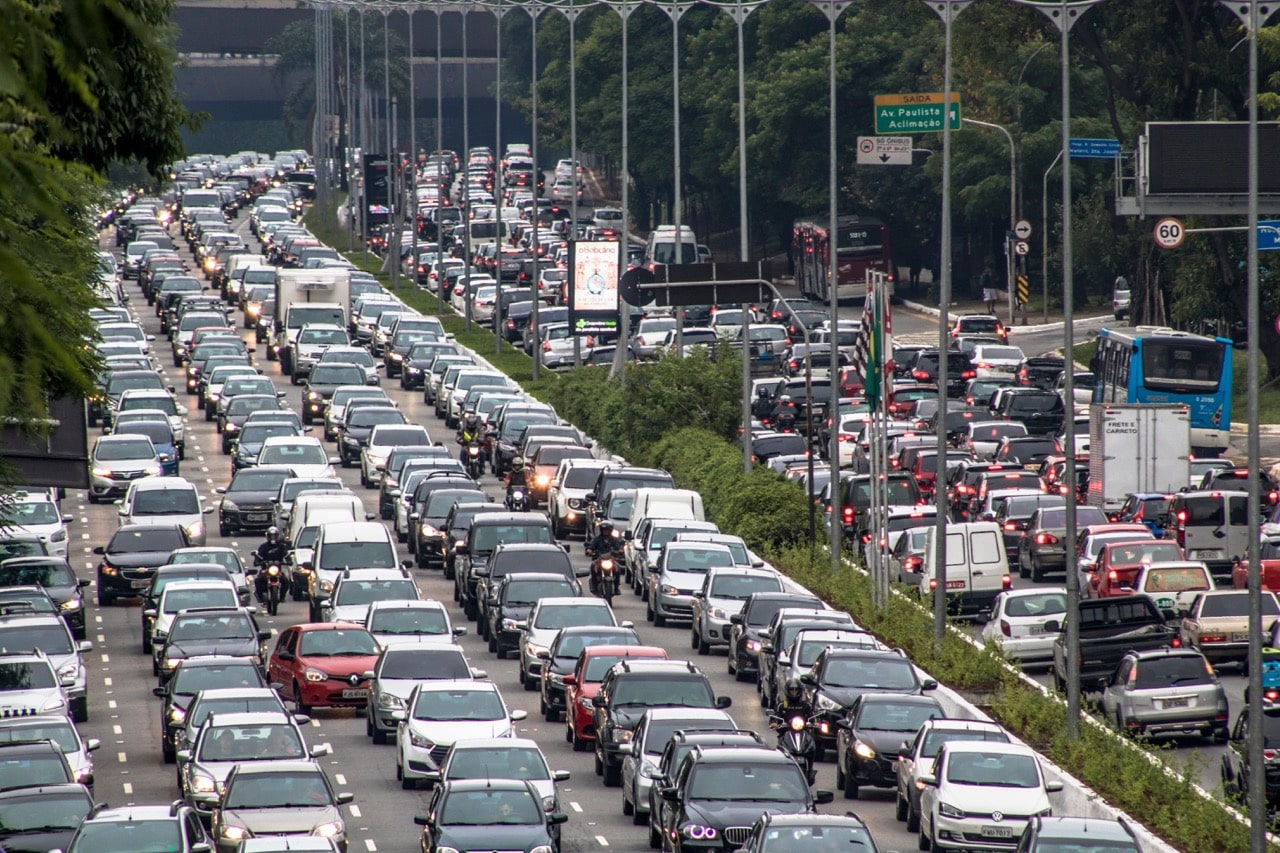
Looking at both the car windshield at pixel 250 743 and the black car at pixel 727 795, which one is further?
the car windshield at pixel 250 743

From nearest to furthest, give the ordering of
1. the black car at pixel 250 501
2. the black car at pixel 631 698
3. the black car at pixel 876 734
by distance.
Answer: the black car at pixel 876 734, the black car at pixel 631 698, the black car at pixel 250 501

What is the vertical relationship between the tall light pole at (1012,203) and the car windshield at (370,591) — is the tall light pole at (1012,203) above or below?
above

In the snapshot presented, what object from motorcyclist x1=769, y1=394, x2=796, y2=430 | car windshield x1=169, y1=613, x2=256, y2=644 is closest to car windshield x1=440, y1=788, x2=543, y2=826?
car windshield x1=169, y1=613, x2=256, y2=644

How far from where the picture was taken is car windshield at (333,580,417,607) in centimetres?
3809

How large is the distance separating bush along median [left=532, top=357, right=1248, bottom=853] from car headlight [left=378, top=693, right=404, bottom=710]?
7.37m

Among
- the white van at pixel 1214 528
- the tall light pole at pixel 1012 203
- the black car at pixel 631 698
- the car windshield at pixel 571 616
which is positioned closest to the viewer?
the black car at pixel 631 698

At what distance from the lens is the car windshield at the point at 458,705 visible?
2869 centimetres

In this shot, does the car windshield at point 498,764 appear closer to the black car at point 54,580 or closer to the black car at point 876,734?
the black car at point 876,734

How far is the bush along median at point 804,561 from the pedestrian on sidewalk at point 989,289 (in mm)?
32598

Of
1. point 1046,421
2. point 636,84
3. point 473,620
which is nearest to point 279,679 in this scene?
point 473,620

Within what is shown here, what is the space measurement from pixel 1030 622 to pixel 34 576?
15464 mm

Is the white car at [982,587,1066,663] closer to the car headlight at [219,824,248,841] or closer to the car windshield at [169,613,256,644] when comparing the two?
the car windshield at [169,613,256,644]

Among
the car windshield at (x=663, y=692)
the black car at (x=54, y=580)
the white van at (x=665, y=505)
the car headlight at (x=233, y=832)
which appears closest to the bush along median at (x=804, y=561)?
the white van at (x=665, y=505)

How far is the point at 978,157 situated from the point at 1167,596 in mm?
57861
